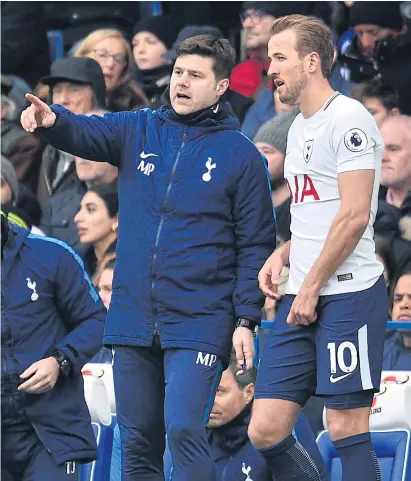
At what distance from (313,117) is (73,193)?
4.28 meters

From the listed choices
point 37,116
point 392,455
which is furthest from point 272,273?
point 392,455

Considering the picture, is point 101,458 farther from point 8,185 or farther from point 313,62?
point 8,185

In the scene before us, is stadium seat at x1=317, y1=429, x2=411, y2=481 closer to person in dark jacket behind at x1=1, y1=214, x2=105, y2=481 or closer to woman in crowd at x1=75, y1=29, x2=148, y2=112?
person in dark jacket behind at x1=1, y1=214, x2=105, y2=481

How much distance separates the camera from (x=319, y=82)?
5727mm

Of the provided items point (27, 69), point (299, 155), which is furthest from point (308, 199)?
point (27, 69)

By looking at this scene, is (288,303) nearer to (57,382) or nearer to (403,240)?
(57,382)

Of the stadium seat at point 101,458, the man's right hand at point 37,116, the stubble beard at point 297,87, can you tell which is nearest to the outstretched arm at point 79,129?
the man's right hand at point 37,116

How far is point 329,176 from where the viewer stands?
5598 mm

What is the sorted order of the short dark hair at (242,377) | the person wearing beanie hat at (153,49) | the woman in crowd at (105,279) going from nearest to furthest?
the short dark hair at (242,377) → the woman in crowd at (105,279) → the person wearing beanie hat at (153,49)

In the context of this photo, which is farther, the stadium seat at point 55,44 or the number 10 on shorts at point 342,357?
the stadium seat at point 55,44

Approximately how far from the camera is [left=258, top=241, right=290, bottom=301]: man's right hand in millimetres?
5656

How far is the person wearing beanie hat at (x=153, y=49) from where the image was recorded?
10.1m

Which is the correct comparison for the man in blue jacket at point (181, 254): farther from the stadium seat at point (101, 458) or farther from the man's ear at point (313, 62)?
the stadium seat at point (101, 458)

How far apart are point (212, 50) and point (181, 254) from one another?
88 centimetres
